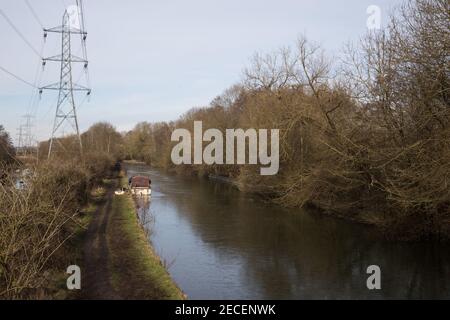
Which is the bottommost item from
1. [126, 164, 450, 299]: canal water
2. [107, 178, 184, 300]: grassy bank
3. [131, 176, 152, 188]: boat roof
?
[126, 164, 450, 299]: canal water

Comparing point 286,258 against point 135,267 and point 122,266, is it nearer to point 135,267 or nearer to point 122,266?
point 135,267

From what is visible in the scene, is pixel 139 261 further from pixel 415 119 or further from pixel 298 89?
pixel 298 89

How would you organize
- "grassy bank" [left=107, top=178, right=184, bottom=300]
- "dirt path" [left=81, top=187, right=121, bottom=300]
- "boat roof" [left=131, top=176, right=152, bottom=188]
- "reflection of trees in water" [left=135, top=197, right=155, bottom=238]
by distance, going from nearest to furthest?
"dirt path" [left=81, top=187, right=121, bottom=300]
"grassy bank" [left=107, top=178, right=184, bottom=300]
"reflection of trees in water" [left=135, top=197, right=155, bottom=238]
"boat roof" [left=131, top=176, right=152, bottom=188]

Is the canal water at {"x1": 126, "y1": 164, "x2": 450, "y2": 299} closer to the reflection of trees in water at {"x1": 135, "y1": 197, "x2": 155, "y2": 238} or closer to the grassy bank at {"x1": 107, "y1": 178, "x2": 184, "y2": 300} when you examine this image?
the reflection of trees in water at {"x1": 135, "y1": 197, "x2": 155, "y2": 238}

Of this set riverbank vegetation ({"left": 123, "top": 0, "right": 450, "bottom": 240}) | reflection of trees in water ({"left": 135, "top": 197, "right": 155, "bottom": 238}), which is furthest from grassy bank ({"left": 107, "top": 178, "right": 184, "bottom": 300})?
riverbank vegetation ({"left": 123, "top": 0, "right": 450, "bottom": 240})

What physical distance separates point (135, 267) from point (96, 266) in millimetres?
1139

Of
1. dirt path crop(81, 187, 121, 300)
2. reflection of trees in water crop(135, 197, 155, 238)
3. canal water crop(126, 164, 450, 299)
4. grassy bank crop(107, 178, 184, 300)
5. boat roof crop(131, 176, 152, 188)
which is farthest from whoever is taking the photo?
boat roof crop(131, 176, 152, 188)

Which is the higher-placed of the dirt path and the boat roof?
the boat roof

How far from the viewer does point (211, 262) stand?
1530 cm

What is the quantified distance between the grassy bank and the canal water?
26.0 inches

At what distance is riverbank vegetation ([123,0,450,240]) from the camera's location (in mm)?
15984

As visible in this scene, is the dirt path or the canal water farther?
the canal water

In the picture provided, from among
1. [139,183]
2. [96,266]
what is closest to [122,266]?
[96,266]
